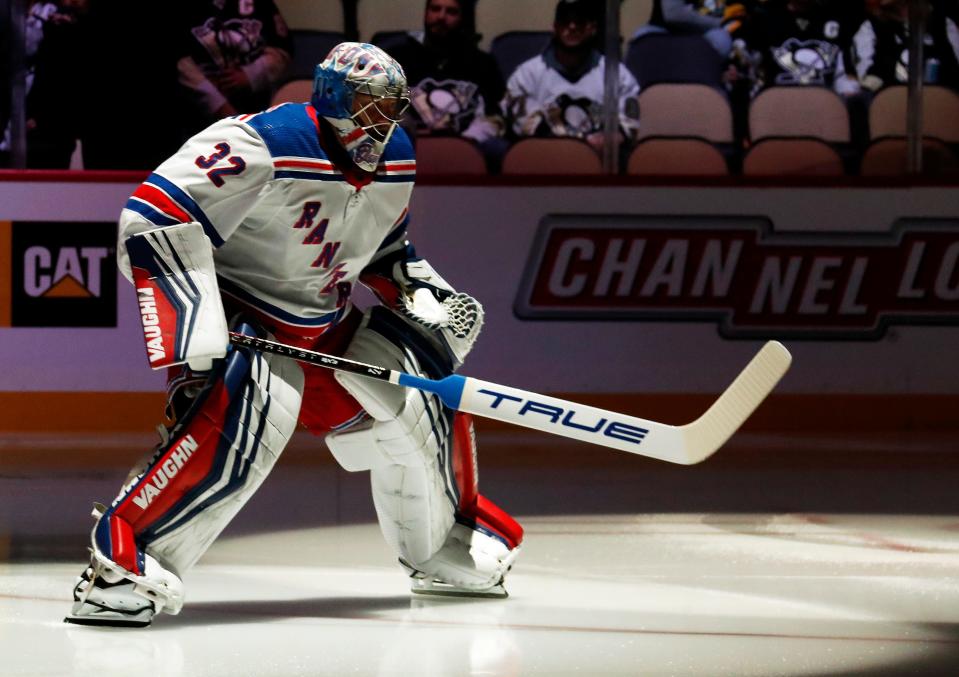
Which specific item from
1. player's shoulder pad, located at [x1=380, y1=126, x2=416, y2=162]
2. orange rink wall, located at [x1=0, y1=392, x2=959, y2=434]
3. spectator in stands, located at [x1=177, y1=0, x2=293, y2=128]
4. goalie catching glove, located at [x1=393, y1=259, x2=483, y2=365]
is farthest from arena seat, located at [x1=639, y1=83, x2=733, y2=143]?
player's shoulder pad, located at [x1=380, y1=126, x2=416, y2=162]

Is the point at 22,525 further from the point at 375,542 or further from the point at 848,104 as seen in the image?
the point at 848,104

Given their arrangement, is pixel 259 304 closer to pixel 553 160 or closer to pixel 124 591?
pixel 124 591

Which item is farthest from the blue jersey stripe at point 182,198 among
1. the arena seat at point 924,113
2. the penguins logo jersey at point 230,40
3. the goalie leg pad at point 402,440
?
the arena seat at point 924,113

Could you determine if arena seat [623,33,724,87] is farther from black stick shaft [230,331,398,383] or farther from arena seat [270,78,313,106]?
black stick shaft [230,331,398,383]

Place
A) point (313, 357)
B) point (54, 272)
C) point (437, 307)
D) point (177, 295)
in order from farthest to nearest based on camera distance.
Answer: point (54, 272) → point (437, 307) → point (313, 357) → point (177, 295)

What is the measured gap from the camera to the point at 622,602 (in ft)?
11.1

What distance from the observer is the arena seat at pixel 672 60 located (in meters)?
6.28

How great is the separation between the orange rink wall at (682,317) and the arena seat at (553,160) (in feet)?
0.52

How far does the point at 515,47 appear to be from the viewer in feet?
20.6

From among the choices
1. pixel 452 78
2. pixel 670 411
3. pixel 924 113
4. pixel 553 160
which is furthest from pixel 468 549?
pixel 924 113

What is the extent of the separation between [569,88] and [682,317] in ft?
Answer: 3.17

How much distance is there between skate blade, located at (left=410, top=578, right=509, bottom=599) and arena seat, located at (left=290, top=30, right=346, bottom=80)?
10.1 feet

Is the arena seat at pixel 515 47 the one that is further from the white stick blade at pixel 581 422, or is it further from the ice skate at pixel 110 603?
the ice skate at pixel 110 603

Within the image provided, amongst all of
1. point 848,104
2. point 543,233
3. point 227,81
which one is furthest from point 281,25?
point 848,104
